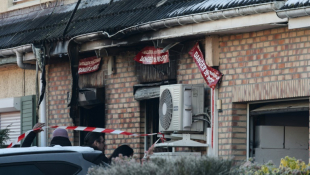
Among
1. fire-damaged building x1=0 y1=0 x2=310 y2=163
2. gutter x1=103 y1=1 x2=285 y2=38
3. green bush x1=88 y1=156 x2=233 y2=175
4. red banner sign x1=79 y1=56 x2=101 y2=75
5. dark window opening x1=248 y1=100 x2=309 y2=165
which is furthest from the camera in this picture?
red banner sign x1=79 y1=56 x2=101 y2=75

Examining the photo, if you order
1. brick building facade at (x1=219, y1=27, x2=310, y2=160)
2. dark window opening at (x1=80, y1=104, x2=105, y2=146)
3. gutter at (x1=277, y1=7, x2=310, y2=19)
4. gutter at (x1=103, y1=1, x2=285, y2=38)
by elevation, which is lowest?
dark window opening at (x1=80, y1=104, x2=105, y2=146)

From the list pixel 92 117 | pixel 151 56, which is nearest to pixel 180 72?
pixel 151 56

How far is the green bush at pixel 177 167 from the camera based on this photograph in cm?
636

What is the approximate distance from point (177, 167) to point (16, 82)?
10.7 meters

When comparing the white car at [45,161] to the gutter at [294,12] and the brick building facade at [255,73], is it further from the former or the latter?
the brick building facade at [255,73]

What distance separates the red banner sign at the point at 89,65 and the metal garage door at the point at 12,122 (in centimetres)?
290

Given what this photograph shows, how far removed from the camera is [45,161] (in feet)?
27.9

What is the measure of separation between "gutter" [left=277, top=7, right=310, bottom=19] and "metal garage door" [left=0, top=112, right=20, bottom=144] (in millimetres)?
8459

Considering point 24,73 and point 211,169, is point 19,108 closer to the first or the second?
point 24,73

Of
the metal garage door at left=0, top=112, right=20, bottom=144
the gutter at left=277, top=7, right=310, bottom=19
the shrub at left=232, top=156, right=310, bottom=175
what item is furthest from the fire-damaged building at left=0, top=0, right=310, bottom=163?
the shrub at left=232, top=156, right=310, bottom=175

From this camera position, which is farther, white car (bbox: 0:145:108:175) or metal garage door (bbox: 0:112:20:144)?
metal garage door (bbox: 0:112:20:144)

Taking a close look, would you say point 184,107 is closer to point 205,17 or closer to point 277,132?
point 277,132

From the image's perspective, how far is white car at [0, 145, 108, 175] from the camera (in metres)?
8.41

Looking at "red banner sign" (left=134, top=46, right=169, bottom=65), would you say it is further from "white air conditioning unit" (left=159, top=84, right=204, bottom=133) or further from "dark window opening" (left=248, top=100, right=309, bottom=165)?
"dark window opening" (left=248, top=100, right=309, bottom=165)
